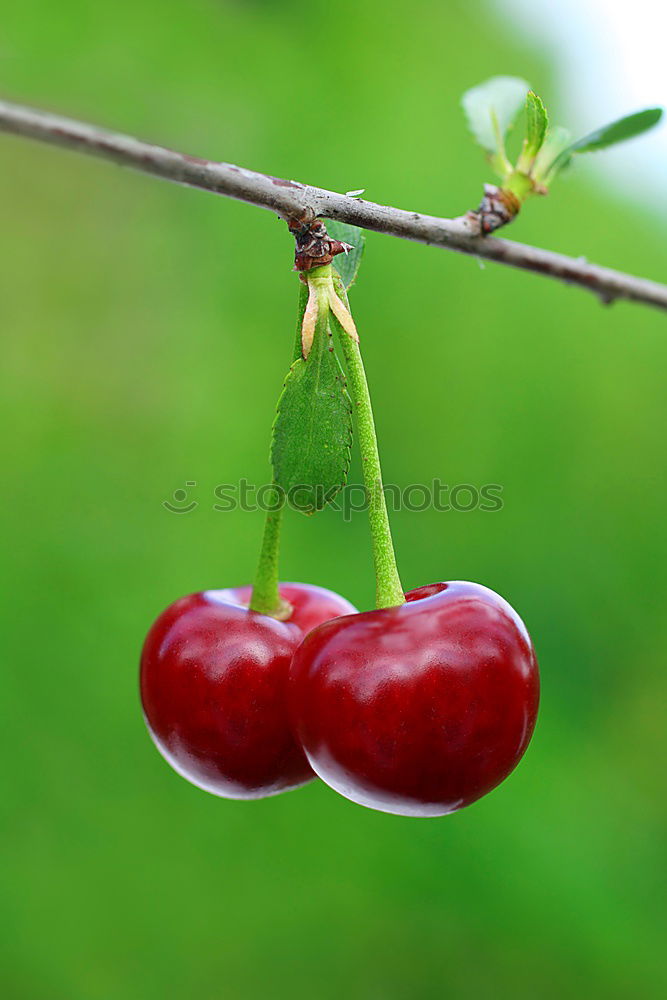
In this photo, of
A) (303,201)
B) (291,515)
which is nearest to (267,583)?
(303,201)

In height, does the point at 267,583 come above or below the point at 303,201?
below

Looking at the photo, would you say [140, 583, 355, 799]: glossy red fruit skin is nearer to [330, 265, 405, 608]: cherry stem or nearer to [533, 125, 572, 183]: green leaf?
[330, 265, 405, 608]: cherry stem

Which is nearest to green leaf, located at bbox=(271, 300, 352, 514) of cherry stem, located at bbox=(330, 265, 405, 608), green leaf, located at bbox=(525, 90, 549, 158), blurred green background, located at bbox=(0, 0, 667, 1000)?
cherry stem, located at bbox=(330, 265, 405, 608)

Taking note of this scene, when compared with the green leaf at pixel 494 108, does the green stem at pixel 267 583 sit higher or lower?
lower

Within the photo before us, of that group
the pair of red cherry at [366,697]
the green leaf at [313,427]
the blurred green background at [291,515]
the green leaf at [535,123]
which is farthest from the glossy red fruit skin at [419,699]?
the blurred green background at [291,515]

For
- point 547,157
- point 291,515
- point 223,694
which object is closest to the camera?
point 223,694

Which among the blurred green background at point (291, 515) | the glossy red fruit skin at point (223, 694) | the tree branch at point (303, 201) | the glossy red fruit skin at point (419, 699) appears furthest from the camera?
the blurred green background at point (291, 515)

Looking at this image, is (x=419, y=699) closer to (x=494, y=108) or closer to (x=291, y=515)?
(x=494, y=108)

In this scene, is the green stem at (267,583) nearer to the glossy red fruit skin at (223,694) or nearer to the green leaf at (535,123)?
the glossy red fruit skin at (223,694)
